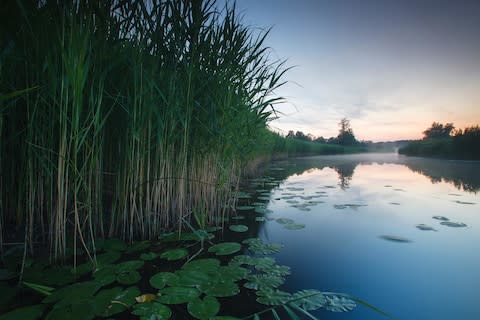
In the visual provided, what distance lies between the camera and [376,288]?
53.2 inches

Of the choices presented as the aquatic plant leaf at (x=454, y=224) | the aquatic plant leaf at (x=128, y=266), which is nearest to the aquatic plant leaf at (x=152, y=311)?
the aquatic plant leaf at (x=128, y=266)

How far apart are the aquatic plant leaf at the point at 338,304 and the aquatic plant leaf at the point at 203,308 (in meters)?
0.59

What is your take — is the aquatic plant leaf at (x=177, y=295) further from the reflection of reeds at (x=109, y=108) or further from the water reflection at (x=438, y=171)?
the water reflection at (x=438, y=171)

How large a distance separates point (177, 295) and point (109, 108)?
63.2 inches

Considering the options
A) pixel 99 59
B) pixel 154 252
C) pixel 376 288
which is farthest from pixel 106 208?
pixel 376 288

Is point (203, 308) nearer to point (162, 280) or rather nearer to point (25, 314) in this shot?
point (162, 280)

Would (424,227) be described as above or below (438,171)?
below

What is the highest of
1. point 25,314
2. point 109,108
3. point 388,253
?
point 109,108

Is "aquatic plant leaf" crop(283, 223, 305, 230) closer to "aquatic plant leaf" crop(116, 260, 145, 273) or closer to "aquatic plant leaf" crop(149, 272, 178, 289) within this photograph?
"aquatic plant leaf" crop(149, 272, 178, 289)

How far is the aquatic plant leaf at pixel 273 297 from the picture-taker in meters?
1.14

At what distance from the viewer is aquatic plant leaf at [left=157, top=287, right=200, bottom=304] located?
3.51ft

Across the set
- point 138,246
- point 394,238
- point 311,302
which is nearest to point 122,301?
point 138,246

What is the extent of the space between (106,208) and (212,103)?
5.67 ft

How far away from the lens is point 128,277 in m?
1.27
